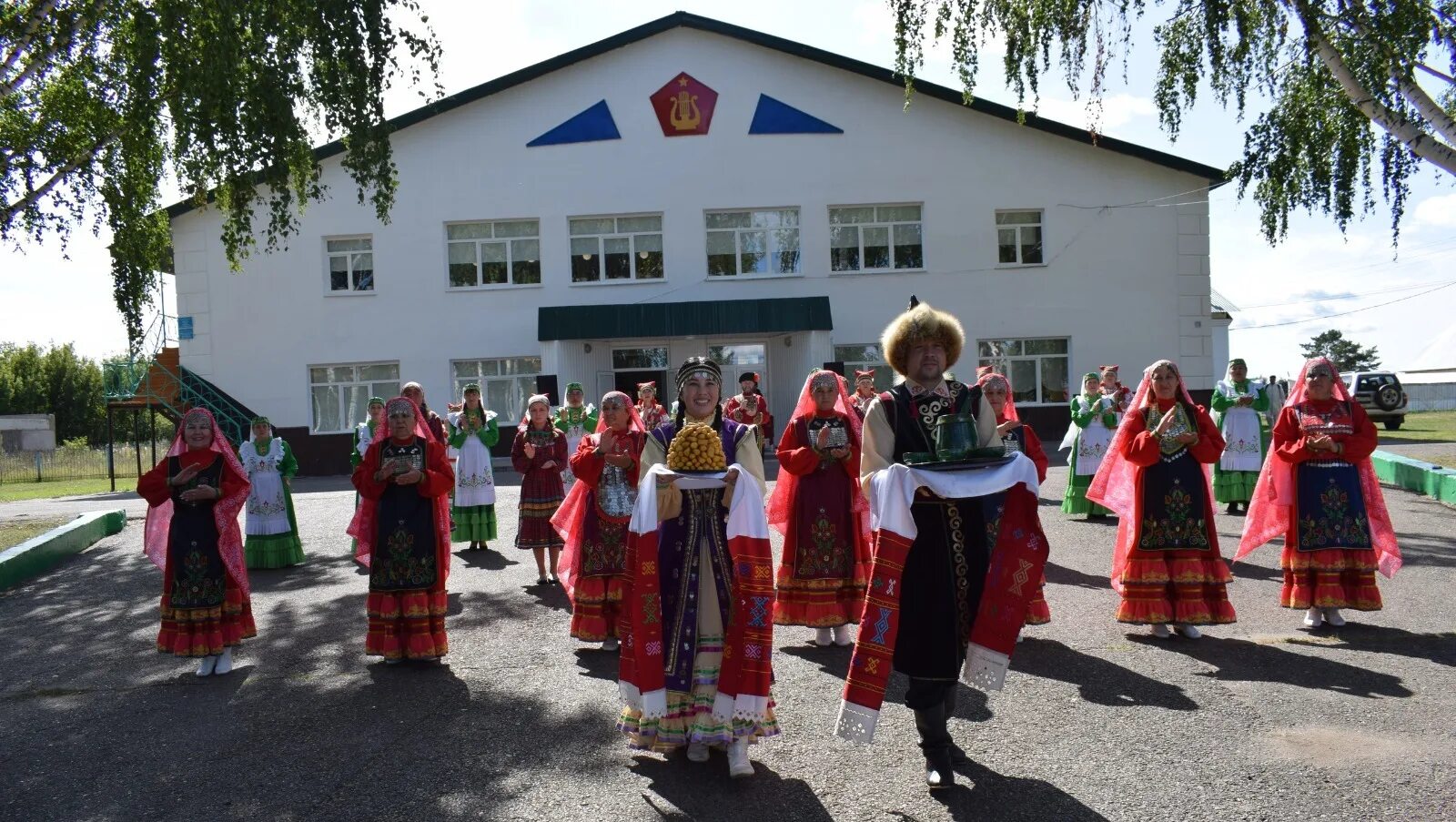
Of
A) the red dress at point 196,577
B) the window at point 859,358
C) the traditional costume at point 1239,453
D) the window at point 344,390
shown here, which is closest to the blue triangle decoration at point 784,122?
the window at point 859,358

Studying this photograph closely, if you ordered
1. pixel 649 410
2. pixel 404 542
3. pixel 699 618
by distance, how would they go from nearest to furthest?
pixel 699 618 < pixel 404 542 < pixel 649 410

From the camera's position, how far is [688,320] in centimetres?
2438

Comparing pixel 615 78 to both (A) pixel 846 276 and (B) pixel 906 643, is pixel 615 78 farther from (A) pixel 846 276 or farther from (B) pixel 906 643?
(B) pixel 906 643

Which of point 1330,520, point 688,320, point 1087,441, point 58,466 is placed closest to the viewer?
point 1330,520

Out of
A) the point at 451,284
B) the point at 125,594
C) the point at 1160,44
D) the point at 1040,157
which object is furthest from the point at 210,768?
the point at 1040,157

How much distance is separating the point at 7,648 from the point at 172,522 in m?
2.35

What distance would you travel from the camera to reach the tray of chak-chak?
14.1 ft

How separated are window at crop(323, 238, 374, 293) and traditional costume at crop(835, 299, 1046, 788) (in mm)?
23083

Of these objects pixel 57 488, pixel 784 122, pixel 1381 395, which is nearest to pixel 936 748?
pixel 784 122

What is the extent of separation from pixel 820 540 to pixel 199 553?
4284 millimetres

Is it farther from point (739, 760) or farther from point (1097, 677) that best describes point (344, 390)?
point (739, 760)

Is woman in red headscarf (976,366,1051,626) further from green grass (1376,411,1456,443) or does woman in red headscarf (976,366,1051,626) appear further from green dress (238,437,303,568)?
green grass (1376,411,1456,443)

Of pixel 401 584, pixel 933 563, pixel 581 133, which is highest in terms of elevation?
pixel 581 133

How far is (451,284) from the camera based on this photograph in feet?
83.0
